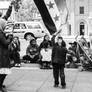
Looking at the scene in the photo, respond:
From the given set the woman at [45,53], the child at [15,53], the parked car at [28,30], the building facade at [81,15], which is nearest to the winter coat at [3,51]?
the woman at [45,53]

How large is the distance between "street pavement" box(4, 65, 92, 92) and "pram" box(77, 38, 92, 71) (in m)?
0.37

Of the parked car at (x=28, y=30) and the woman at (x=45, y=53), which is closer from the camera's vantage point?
the woman at (x=45, y=53)

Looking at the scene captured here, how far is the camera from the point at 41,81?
11688mm

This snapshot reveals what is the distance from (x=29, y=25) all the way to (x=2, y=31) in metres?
24.3

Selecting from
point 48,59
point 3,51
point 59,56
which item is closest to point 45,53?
point 48,59

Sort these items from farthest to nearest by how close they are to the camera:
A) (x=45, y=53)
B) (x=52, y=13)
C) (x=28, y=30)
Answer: (x=28, y=30)
(x=45, y=53)
(x=52, y=13)

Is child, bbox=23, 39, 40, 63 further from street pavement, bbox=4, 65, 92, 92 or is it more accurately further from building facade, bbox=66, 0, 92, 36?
building facade, bbox=66, 0, 92, 36

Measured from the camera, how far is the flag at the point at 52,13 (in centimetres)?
1005

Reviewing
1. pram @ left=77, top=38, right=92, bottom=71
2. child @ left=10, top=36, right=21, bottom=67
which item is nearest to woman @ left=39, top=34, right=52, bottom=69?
child @ left=10, top=36, right=21, bottom=67

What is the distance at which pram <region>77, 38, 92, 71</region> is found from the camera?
14.4 m

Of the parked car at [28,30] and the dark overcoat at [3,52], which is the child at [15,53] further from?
the parked car at [28,30]

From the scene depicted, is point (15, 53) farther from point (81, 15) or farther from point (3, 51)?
point (81, 15)

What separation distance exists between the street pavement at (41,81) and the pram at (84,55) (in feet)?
1.20

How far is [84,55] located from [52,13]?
15.9 ft
